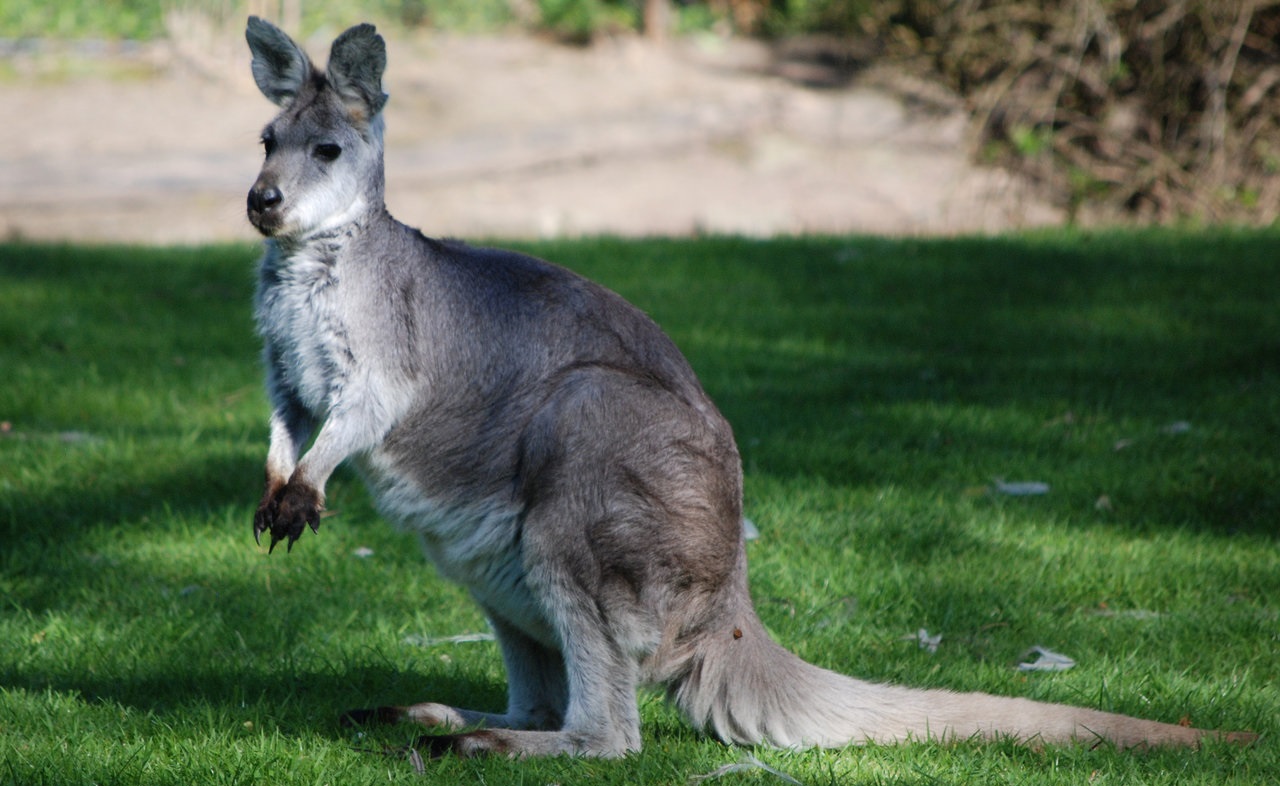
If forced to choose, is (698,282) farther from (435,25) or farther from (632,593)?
(435,25)

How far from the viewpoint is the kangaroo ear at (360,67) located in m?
3.67

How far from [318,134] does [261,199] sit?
27 cm

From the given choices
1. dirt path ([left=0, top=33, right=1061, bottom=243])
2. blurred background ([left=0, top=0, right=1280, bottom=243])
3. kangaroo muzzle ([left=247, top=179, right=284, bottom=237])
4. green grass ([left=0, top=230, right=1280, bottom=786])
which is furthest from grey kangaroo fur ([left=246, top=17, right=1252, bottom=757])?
dirt path ([left=0, top=33, right=1061, bottom=243])

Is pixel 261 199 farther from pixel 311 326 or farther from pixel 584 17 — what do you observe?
pixel 584 17

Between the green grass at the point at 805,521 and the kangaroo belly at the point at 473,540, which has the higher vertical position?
the kangaroo belly at the point at 473,540

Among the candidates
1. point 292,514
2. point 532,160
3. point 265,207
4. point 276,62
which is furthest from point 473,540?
point 532,160

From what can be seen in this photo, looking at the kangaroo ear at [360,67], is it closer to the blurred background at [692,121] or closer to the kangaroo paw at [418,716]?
the kangaroo paw at [418,716]

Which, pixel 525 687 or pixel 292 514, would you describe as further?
pixel 525 687

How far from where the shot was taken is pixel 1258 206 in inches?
404

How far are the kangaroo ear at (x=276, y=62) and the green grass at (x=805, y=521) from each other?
1679mm

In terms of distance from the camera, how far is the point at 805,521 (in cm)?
525

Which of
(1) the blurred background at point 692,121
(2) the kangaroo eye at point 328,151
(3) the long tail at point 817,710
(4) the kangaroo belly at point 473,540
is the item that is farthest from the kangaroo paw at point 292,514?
(1) the blurred background at point 692,121

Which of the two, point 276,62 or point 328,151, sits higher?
point 276,62

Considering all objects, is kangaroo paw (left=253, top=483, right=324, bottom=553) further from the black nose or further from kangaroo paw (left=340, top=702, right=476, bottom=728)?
the black nose
